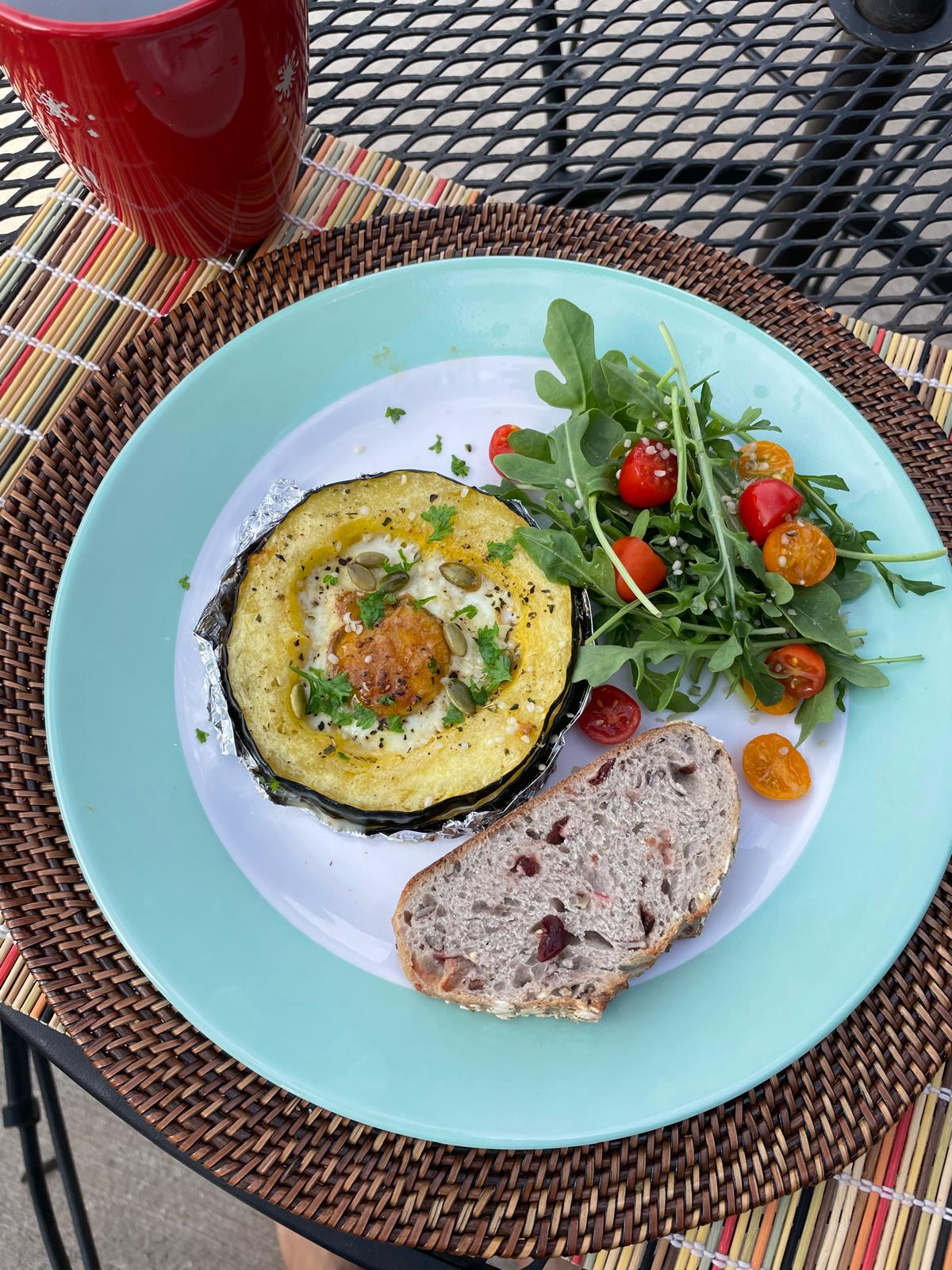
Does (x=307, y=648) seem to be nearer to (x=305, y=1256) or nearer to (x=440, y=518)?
(x=440, y=518)

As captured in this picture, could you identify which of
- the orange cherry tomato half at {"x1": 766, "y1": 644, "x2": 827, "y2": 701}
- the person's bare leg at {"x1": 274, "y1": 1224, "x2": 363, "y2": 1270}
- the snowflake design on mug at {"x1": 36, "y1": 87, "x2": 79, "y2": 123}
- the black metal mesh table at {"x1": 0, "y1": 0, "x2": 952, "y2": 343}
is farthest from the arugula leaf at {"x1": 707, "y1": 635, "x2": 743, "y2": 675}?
the person's bare leg at {"x1": 274, "y1": 1224, "x2": 363, "y2": 1270}

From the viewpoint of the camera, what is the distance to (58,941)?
7.19ft

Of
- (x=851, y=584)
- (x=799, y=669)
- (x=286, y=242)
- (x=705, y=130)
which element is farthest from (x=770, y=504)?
(x=286, y=242)

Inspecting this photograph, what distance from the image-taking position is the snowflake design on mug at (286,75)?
2.20 meters

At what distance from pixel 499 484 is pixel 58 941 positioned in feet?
4.90

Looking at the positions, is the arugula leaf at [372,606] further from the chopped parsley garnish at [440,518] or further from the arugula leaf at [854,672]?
the arugula leaf at [854,672]

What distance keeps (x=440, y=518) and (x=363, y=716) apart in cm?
49

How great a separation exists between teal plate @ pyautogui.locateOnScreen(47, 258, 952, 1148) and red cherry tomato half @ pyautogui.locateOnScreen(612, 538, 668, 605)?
1.55ft

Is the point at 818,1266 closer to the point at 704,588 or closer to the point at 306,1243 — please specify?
the point at 704,588

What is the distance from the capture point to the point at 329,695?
233cm

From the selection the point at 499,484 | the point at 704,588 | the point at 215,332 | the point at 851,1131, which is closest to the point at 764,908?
the point at 851,1131

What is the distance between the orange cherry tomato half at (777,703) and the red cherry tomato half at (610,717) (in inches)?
10.3

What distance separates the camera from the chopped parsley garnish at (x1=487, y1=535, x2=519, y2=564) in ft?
7.66

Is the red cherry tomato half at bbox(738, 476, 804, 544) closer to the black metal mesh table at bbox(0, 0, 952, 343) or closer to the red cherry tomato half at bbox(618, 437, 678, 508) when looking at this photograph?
the red cherry tomato half at bbox(618, 437, 678, 508)
